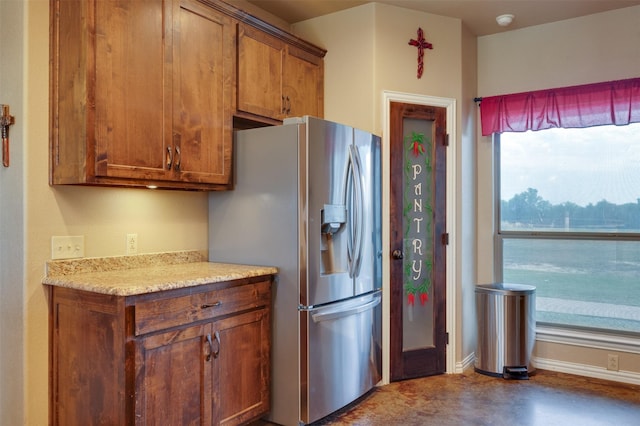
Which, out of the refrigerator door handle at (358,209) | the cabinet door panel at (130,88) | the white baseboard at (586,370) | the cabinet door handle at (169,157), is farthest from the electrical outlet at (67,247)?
the white baseboard at (586,370)

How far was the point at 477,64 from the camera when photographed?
4.06 metres

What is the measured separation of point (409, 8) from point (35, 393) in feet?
11.1

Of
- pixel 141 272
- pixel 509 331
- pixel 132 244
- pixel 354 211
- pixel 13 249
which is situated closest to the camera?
pixel 13 249

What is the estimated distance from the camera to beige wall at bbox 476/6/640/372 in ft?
11.4

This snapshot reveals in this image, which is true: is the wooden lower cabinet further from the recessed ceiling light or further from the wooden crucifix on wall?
the recessed ceiling light

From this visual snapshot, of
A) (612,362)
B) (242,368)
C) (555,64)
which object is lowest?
(612,362)

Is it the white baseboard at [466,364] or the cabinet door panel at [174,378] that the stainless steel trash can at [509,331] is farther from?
the cabinet door panel at [174,378]

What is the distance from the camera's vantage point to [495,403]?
3.05 meters

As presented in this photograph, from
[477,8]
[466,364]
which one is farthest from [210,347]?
[477,8]

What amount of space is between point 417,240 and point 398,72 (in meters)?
1.27

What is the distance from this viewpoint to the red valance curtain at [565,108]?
340 cm

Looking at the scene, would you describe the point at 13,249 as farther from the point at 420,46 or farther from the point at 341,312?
the point at 420,46

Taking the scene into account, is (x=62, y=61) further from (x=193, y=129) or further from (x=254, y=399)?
(x=254, y=399)

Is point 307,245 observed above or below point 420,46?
below
